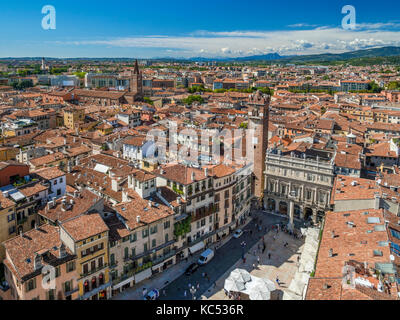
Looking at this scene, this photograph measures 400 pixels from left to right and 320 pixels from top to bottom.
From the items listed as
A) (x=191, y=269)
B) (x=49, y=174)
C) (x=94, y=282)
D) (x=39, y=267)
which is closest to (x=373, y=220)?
(x=191, y=269)

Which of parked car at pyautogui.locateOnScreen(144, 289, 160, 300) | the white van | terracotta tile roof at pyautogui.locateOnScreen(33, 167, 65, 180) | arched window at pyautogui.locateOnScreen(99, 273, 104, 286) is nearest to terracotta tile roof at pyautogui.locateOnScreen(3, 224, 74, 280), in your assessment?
arched window at pyautogui.locateOnScreen(99, 273, 104, 286)

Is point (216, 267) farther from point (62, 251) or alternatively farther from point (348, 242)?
point (62, 251)

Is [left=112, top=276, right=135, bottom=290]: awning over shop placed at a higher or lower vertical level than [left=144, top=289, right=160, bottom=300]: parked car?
higher

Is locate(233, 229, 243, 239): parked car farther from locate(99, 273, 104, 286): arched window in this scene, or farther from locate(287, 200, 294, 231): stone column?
locate(99, 273, 104, 286): arched window

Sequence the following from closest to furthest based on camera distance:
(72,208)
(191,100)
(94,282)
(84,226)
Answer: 1. (84,226)
2. (94,282)
3. (72,208)
4. (191,100)

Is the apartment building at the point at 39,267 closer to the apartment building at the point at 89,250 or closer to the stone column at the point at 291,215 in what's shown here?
the apartment building at the point at 89,250

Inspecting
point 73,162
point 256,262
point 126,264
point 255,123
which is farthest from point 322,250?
point 73,162
